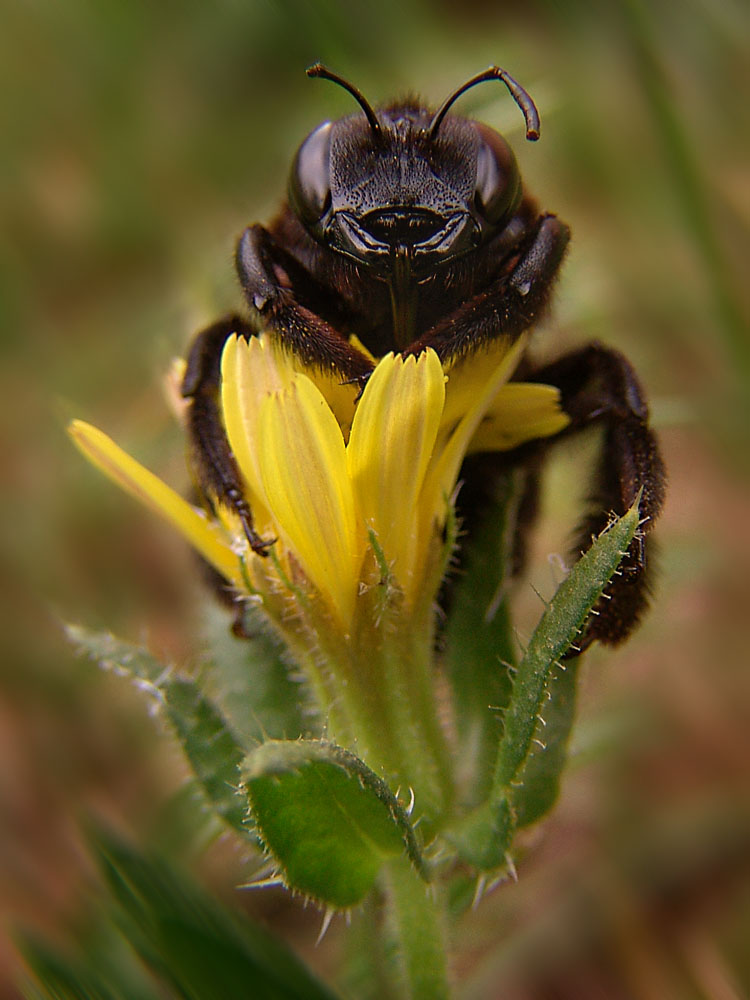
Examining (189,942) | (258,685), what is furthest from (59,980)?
(258,685)

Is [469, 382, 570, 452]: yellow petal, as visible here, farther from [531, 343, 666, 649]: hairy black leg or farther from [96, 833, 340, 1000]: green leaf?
[96, 833, 340, 1000]: green leaf

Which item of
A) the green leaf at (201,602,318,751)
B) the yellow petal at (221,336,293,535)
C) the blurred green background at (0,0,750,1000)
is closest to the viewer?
the yellow petal at (221,336,293,535)

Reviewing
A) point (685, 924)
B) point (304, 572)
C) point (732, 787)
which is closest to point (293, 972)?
point (304, 572)

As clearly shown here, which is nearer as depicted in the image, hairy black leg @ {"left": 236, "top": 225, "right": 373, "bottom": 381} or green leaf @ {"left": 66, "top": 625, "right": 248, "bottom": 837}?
hairy black leg @ {"left": 236, "top": 225, "right": 373, "bottom": 381}

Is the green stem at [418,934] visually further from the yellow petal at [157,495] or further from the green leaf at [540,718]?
the yellow petal at [157,495]

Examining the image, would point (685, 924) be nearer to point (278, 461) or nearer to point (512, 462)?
point (512, 462)

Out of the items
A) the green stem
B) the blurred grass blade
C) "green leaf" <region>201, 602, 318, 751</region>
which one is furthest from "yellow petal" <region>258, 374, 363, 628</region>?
the blurred grass blade

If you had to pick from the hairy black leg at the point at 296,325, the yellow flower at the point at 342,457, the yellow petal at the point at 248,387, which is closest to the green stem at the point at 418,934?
the yellow flower at the point at 342,457
